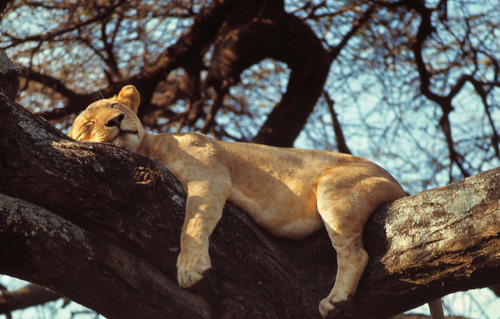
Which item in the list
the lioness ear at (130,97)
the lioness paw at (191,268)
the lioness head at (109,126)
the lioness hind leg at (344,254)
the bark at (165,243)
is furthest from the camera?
the lioness ear at (130,97)

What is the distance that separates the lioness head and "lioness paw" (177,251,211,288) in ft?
2.77

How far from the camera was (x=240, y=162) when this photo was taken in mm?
3592

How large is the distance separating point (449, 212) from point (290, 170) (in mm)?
1043

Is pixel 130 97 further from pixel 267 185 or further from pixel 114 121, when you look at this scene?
pixel 267 185

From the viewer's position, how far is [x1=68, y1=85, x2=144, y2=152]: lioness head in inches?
132

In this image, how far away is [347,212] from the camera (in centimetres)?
318

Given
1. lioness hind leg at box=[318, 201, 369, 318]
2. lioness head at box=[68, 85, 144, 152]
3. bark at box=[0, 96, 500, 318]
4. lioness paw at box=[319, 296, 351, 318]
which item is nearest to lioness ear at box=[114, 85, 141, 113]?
lioness head at box=[68, 85, 144, 152]

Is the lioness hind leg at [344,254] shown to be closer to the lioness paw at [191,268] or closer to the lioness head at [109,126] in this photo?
the lioness paw at [191,268]

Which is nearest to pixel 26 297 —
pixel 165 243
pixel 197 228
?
pixel 165 243

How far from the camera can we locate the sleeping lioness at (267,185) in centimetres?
301

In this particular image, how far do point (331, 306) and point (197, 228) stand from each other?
785 mm

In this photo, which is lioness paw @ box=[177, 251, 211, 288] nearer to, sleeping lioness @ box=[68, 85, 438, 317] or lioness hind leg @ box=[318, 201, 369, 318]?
sleeping lioness @ box=[68, 85, 438, 317]

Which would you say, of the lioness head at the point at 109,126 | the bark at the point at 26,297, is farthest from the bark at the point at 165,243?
the bark at the point at 26,297

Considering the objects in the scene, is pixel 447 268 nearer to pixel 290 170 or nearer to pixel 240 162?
pixel 290 170
